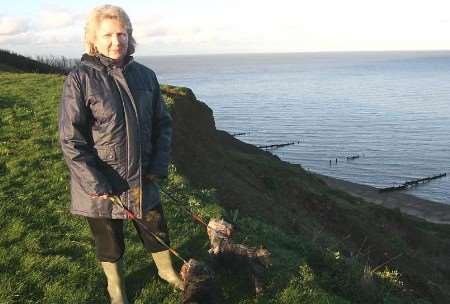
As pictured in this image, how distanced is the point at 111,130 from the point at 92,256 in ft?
8.98

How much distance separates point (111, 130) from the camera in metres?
5.05

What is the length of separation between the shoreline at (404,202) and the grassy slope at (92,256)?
32546 millimetres

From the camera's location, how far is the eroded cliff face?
1493 cm

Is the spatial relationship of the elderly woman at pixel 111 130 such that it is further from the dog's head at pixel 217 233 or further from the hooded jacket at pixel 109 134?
the dog's head at pixel 217 233

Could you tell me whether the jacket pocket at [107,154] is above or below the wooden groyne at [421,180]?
above

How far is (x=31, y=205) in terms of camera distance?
854 centimetres

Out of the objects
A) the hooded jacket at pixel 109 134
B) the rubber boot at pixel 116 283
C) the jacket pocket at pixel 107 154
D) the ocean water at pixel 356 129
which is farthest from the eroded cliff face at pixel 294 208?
the ocean water at pixel 356 129

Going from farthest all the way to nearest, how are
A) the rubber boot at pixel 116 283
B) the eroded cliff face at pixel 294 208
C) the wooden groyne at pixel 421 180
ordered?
the wooden groyne at pixel 421 180 → the eroded cliff face at pixel 294 208 → the rubber boot at pixel 116 283

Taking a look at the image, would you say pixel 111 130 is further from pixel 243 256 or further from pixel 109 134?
pixel 243 256

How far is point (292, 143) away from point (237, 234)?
57.8m

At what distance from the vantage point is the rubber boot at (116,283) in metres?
5.75

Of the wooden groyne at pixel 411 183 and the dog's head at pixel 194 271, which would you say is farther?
the wooden groyne at pixel 411 183

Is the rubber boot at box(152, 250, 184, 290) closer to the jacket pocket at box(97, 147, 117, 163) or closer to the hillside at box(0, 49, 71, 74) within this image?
the jacket pocket at box(97, 147, 117, 163)

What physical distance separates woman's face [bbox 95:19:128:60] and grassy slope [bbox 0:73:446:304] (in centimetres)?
313
